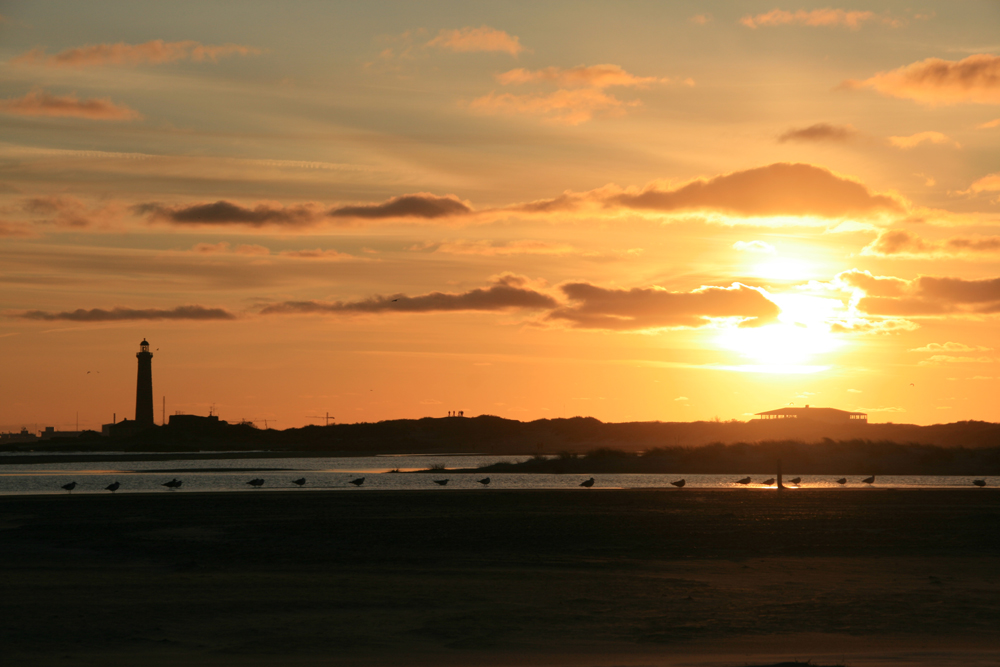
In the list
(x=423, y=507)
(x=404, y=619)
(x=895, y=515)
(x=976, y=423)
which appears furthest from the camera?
(x=976, y=423)

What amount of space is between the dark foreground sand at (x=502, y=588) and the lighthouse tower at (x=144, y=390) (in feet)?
409

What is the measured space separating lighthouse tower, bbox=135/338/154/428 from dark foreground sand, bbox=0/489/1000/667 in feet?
409

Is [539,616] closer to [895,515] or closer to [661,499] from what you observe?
[895,515]

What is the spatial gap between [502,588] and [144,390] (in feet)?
513

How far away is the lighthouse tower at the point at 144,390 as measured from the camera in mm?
156000

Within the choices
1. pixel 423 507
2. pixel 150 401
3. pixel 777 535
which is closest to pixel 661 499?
pixel 423 507

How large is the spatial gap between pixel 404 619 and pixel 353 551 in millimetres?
9690

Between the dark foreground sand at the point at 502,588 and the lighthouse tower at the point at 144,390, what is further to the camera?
the lighthouse tower at the point at 144,390

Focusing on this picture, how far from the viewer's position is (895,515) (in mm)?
36062

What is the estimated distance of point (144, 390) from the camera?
164 metres

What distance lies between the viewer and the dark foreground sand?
46.6ft

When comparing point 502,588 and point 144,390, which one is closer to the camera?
point 502,588

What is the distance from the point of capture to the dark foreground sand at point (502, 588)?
46.6 ft

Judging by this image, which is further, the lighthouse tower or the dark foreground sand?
the lighthouse tower
